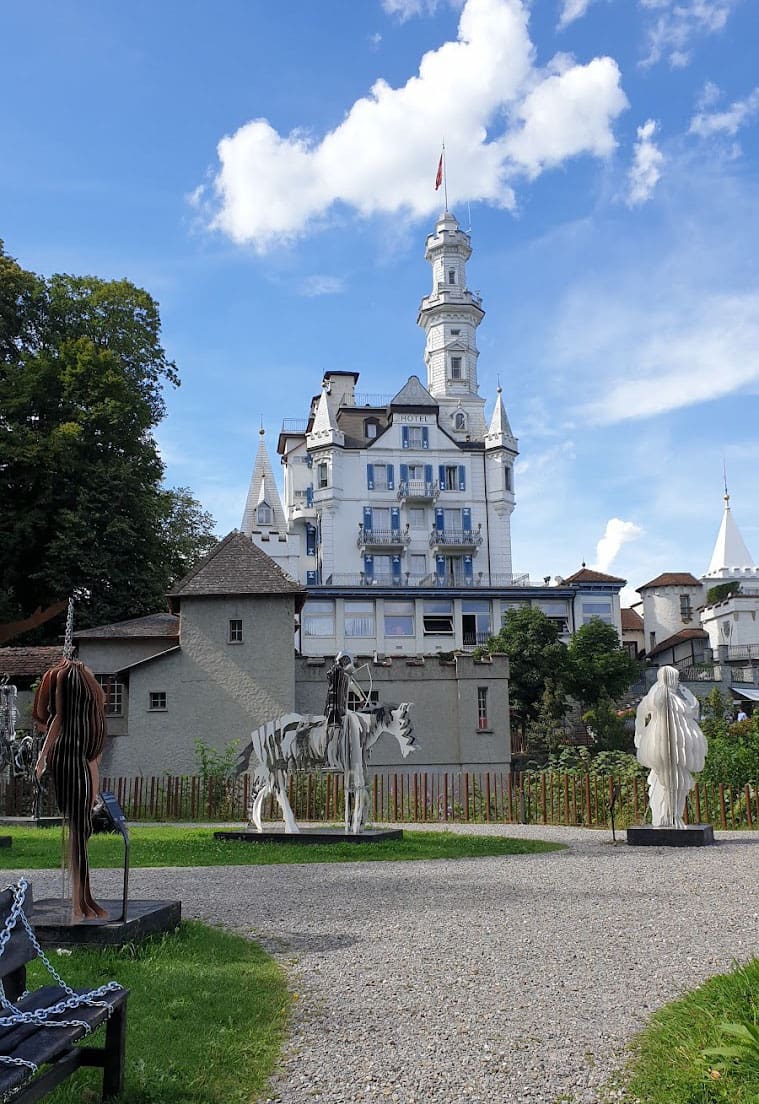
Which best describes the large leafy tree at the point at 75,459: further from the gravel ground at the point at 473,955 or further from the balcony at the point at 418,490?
the gravel ground at the point at 473,955

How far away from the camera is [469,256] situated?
81938mm

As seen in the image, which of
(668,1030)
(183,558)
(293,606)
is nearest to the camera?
(668,1030)

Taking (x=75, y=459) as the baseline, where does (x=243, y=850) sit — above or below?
below

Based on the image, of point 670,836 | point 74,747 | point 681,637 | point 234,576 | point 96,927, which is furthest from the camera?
point 681,637

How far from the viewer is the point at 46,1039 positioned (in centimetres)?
446

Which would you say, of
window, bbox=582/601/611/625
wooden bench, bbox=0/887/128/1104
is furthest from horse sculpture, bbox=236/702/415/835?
window, bbox=582/601/611/625

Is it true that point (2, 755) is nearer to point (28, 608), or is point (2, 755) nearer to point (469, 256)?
point (28, 608)

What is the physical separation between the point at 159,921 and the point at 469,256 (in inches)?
3098

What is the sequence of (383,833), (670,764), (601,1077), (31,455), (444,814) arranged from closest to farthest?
(601,1077), (670,764), (383,833), (444,814), (31,455)

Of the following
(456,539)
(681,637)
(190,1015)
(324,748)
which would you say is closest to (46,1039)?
(190,1015)

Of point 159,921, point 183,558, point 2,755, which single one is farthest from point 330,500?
point 159,921

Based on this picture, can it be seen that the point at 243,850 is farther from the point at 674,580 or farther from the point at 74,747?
the point at 674,580

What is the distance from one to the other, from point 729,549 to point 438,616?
29.7 metres

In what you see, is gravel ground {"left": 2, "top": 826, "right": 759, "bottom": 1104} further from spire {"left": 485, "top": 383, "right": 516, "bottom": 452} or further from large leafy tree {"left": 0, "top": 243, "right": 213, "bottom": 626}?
spire {"left": 485, "top": 383, "right": 516, "bottom": 452}
